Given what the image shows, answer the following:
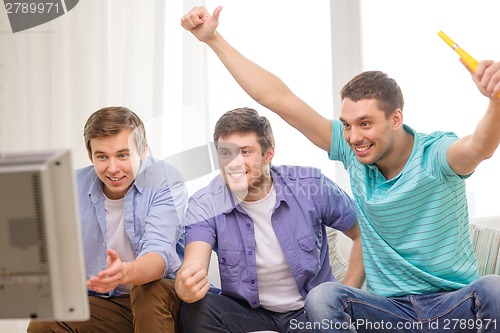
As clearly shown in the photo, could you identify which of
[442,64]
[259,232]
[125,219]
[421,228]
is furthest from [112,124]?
[442,64]

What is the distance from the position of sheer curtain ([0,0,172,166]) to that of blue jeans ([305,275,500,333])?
3.25 ft

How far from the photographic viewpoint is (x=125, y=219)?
182cm

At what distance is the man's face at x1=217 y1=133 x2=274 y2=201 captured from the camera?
6.02ft

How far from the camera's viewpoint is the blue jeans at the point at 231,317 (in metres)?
1.70

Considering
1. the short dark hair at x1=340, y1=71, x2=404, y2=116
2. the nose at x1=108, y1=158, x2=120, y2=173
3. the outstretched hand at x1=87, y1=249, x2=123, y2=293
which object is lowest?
the outstretched hand at x1=87, y1=249, x2=123, y2=293

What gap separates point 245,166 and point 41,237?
2.91 feet

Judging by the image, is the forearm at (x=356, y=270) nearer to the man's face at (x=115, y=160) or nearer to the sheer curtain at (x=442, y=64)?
the man's face at (x=115, y=160)

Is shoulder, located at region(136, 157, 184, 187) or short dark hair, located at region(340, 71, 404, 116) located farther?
shoulder, located at region(136, 157, 184, 187)

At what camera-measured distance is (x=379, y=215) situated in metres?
1.64

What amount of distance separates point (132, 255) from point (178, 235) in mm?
129

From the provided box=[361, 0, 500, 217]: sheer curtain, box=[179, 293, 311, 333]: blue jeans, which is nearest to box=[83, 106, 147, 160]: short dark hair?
box=[179, 293, 311, 333]: blue jeans

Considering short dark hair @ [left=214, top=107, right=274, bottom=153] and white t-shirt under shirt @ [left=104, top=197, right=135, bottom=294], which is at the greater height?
short dark hair @ [left=214, top=107, right=274, bottom=153]

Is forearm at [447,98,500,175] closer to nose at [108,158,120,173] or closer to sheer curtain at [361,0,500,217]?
nose at [108,158,120,173]

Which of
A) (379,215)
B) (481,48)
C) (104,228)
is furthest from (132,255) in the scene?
(481,48)
